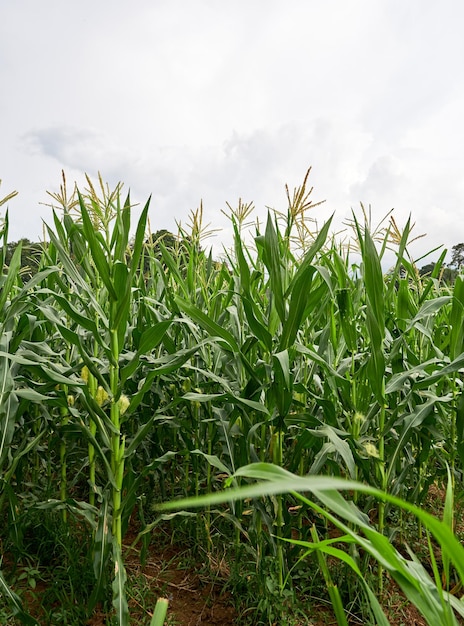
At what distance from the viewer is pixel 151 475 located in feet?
8.88

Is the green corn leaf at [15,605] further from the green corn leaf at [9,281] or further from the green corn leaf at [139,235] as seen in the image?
the green corn leaf at [139,235]

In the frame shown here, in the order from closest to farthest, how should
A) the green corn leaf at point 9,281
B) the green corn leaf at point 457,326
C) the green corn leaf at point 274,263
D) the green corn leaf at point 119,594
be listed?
1. the green corn leaf at point 119,594
2. the green corn leaf at point 274,263
3. the green corn leaf at point 9,281
4. the green corn leaf at point 457,326

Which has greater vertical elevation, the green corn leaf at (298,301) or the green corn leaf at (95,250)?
the green corn leaf at (95,250)

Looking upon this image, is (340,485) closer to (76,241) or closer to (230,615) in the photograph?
(76,241)

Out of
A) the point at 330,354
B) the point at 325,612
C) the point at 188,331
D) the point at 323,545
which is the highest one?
the point at 188,331

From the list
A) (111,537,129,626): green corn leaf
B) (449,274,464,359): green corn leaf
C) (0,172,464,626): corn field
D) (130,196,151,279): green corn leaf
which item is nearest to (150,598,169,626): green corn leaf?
(0,172,464,626): corn field

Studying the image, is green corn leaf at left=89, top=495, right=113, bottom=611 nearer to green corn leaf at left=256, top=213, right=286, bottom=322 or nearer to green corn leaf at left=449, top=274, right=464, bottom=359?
green corn leaf at left=256, top=213, right=286, bottom=322

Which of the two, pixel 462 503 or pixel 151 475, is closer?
Answer: pixel 151 475

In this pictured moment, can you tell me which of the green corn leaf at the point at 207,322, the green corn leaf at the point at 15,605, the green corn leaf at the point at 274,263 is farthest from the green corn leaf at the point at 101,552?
the green corn leaf at the point at 274,263

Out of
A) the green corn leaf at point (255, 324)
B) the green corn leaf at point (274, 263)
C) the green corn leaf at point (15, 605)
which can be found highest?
the green corn leaf at point (274, 263)

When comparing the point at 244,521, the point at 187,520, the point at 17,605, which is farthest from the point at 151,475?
the point at 17,605

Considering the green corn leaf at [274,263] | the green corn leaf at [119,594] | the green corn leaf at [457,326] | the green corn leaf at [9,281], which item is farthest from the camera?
the green corn leaf at [457,326]

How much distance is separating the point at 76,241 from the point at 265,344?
0.85 metres

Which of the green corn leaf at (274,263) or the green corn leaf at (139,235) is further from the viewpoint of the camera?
the green corn leaf at (274,263)
